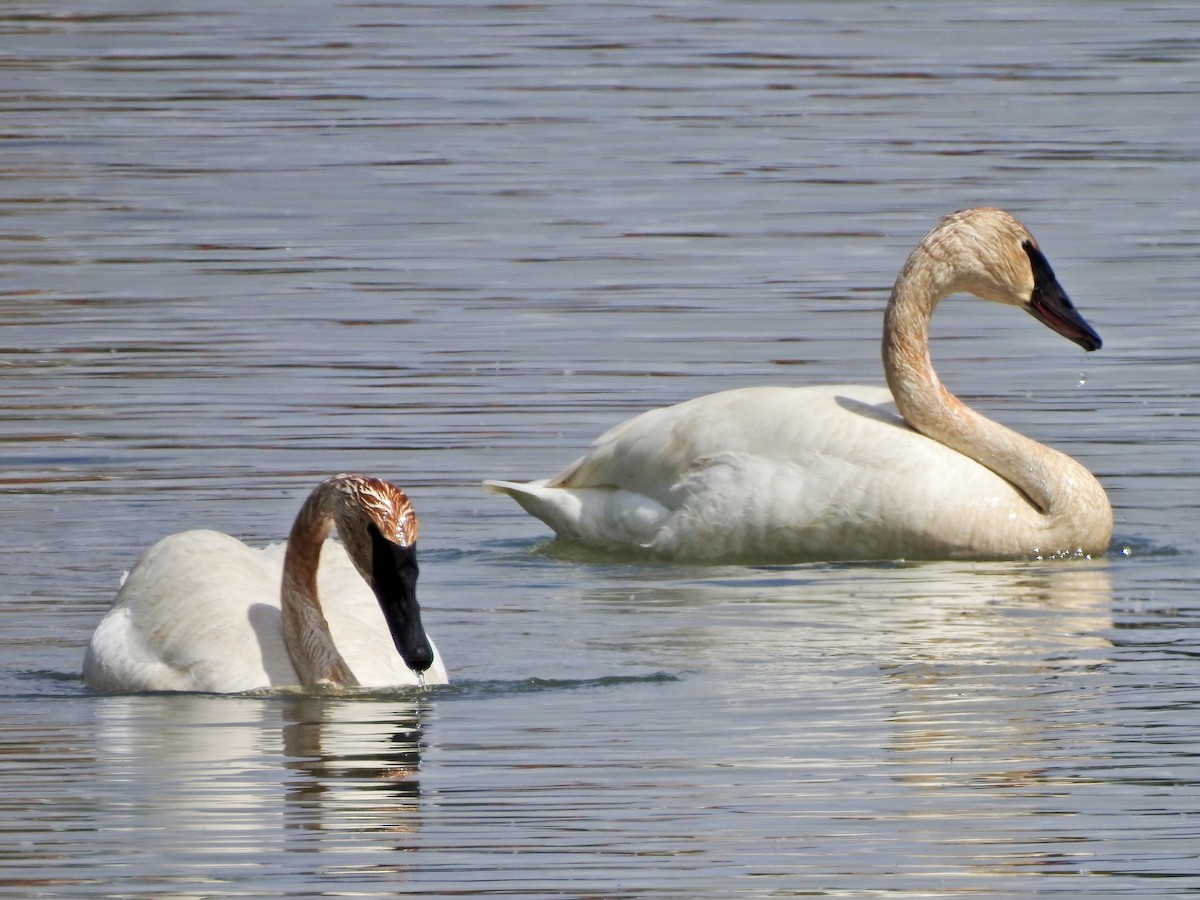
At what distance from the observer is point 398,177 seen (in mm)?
22484

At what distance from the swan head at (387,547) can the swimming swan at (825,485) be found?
3019mm

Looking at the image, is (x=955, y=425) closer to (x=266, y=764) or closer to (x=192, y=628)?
(x=192, y=628)

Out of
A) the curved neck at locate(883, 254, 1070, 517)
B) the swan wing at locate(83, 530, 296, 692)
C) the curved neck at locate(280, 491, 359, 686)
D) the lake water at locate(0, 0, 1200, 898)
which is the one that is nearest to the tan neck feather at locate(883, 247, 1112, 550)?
the curved neck at locate(883, 254, 1070, 517)

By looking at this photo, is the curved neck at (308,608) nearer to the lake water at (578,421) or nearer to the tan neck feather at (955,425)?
the lake water at (578,421)

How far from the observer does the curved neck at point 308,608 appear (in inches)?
382

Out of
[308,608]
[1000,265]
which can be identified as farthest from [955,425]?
[308,608]

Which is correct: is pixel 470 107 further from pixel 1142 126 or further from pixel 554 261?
pixel 554 261

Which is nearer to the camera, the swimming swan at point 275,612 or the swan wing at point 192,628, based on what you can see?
the swimming swan at point 275,612

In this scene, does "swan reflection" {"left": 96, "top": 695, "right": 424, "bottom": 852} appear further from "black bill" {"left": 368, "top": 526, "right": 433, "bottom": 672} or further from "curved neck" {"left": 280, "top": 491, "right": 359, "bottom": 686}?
"black bill" {"left": 368, "top": 526, "right": 433, "bottom": 672}

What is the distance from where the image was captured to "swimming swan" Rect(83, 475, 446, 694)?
942 cm

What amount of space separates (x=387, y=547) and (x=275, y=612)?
921mm

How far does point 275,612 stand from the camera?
10.2 m

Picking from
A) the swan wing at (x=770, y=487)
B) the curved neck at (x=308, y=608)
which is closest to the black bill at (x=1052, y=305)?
the swan wing at (x=770, y=487)

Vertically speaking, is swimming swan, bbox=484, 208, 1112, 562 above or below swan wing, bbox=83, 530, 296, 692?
above
